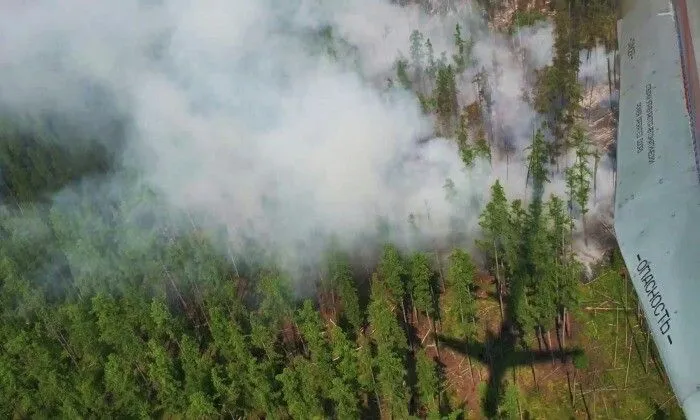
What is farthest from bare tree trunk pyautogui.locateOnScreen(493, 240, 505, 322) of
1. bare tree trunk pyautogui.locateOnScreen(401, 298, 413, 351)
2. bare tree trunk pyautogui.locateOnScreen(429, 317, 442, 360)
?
bare tree trunk pyautogui.locateOnScreen(401, 298, 413, 351)

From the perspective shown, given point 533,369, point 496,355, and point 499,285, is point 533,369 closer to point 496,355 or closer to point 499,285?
point 496,355

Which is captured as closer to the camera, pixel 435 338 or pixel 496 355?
pixel 496 355

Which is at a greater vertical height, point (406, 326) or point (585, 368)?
point (406, 326)

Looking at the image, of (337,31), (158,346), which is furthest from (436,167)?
(158,346)

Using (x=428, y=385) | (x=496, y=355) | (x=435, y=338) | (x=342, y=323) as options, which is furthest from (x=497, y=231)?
(x=342, y=323)

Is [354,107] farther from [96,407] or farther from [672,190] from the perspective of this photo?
[672,190]

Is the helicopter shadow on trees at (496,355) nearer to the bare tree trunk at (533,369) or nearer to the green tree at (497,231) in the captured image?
the bare tree trunk at (533,369)
